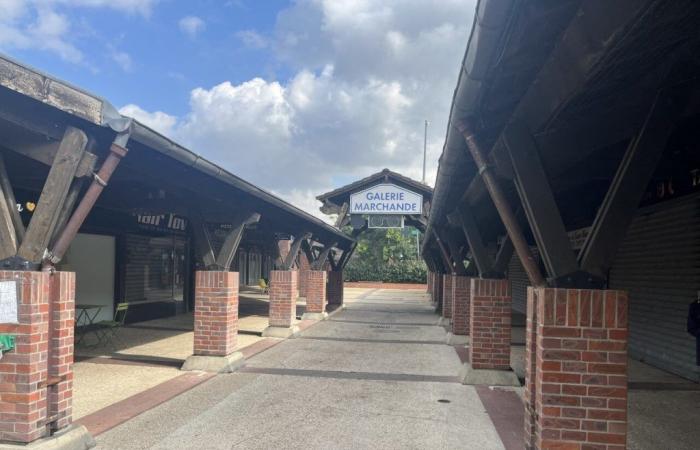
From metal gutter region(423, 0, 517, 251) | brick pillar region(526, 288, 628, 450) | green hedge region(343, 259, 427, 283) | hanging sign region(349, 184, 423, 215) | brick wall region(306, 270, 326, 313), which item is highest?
hanging sign region(349, 184, 423, 215)

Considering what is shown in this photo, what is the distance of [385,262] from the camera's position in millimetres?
43062

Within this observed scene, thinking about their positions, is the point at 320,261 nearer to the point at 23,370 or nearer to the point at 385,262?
the point at 23,370

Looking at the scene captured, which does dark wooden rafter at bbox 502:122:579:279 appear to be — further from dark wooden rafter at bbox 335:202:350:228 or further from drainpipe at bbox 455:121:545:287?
dark wooden rafter at bbox 335:202:350:228

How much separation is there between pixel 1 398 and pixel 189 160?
9.20 feet

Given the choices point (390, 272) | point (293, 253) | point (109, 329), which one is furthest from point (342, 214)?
point (390, 272)

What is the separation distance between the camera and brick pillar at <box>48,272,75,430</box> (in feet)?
13.8

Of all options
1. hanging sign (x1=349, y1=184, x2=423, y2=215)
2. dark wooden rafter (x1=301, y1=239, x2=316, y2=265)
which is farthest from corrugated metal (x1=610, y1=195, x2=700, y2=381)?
hanging sign (x1=349, y1=184, x2=423, y2=215)

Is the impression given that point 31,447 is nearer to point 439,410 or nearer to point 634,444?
point 439,410

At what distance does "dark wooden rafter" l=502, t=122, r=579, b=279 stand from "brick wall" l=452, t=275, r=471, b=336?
7897 mm

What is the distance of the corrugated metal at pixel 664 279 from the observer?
7.54m

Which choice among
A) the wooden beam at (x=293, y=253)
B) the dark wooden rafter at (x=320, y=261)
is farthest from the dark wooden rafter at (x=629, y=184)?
the dark wooden rafter at (x=320, y=261)

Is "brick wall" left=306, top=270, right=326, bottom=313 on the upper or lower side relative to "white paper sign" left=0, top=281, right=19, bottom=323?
lower

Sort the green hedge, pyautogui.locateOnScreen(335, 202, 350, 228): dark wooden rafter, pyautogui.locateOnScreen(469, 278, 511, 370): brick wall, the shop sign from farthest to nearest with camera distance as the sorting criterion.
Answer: the green hedge < pyautogui.locateOnScreen(335, 202, 350, 228): dark wooden rafter < the shop sign < pyautogui.locateOnScreen(469, 278, 511, 370): brick wall

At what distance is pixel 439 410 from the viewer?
5984 millimetres
